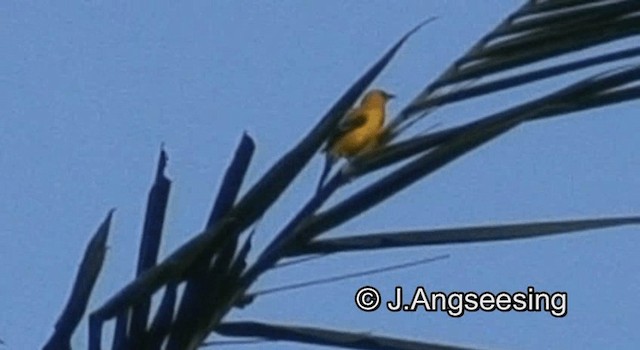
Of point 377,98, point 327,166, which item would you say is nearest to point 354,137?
point 327,166

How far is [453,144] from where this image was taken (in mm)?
1334

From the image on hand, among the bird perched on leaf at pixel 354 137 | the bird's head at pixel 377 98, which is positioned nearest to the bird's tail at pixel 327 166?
the bird perched on leaf at pixel 354 137

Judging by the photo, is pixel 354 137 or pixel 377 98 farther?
Answer: pixel 377 98

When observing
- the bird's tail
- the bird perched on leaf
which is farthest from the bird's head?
the bird's tail

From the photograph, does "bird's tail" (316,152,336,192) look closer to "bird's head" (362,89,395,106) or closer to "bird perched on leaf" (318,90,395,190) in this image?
"bird perched on leaf" (318,90,395,190)

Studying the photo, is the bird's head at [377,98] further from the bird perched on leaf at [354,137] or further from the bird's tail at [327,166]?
the bird's tail at [327,166]

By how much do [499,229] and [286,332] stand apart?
0.77ft

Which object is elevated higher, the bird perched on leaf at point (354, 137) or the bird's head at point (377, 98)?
the bird's head at point (377, 98)

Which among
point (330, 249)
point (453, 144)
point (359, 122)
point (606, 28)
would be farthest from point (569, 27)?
point (359, 122)

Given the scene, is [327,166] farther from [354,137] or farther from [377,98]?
[377,98]

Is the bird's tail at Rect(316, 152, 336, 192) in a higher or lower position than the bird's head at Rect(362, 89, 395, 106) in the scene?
lower

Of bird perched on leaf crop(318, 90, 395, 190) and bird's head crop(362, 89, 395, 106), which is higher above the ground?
bird's head crop(362, 89, 395, 106)

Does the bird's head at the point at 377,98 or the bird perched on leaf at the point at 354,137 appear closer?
the bird perched on leaf at the point at 354,137

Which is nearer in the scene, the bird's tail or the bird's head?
the bird's tail
